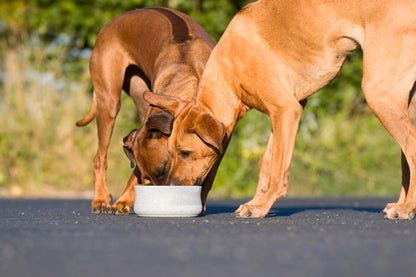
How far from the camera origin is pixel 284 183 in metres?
5.36

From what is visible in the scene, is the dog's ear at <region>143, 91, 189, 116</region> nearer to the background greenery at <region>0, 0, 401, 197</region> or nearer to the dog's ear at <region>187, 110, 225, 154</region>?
the dog's ear at <region>187, 110, 225, 154</region>

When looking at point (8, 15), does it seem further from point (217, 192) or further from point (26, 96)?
point (217, 192)

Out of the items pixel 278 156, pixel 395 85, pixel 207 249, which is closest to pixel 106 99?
pixel 278 156

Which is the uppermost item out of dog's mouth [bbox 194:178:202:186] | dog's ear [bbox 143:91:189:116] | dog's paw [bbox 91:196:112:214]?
dog's ear [bbox 143:91:189:116]

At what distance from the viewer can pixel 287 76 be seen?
5.21 m

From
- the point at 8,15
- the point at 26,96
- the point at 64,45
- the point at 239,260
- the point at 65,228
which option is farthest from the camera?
the point at 8,15

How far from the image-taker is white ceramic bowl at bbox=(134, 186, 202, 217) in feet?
15.8

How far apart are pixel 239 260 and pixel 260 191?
2.82 m

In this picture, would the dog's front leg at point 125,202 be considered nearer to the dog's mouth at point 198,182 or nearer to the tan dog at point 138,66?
the tan dog at point 138,66

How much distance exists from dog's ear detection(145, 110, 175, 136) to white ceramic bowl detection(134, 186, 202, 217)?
0.51 metres

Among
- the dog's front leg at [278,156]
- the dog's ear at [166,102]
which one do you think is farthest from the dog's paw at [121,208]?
the dog's front leg at [278,156]

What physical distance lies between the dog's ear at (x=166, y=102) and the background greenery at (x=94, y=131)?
4600mm

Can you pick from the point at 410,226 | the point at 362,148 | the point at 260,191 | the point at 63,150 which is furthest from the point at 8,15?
the point at 410,226

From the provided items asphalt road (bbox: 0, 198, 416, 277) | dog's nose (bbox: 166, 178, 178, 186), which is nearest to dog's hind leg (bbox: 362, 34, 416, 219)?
asphalt road (bbox: 0, 198, 416, 277)
